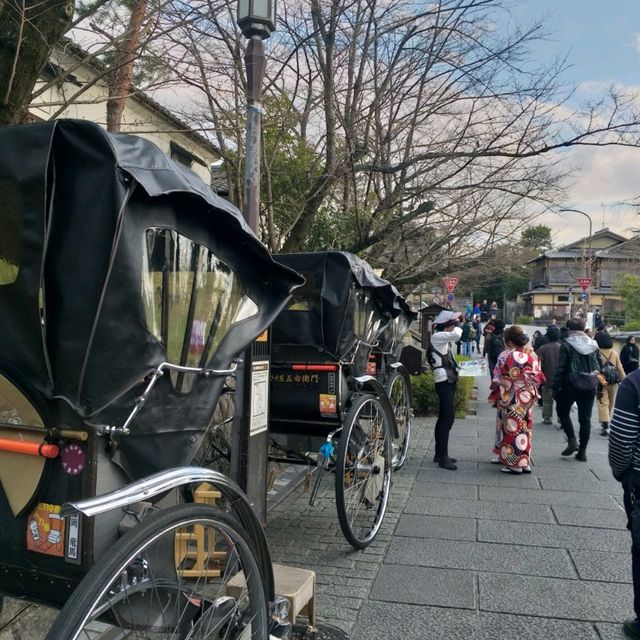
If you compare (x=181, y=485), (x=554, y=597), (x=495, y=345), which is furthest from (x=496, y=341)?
(x=181, y=485)

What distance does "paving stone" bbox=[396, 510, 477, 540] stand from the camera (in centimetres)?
527

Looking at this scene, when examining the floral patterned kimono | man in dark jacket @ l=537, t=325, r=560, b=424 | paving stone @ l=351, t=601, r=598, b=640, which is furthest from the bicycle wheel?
man in dark jacket @ l=537, t=325, r=560, b=424

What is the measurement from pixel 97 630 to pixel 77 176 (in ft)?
8.38

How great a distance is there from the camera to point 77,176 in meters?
2.21

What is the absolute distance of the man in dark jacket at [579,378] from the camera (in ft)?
Answer: 25.9

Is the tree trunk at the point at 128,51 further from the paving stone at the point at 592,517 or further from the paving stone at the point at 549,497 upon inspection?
the paving stone at the point at 592,517

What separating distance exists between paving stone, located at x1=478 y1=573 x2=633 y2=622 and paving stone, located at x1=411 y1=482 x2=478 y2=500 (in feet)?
6.83

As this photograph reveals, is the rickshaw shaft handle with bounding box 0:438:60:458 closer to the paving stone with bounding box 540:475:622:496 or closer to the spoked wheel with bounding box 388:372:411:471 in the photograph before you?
the spoked wheel with bounding box 388:372:411:471

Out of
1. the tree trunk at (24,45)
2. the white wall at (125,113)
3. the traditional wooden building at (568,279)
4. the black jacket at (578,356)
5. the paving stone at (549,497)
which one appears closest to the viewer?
the tree trunk at (24,45)

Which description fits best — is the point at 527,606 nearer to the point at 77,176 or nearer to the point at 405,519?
the point at 405,519

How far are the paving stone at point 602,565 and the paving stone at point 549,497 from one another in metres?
1.32

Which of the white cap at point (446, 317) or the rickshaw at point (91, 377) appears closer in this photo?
the rickshaw at point (91, 377)

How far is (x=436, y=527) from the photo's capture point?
547cm

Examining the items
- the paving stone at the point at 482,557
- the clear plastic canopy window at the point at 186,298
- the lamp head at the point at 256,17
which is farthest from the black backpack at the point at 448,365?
the clear plastic canopy window at the point at 186,298
